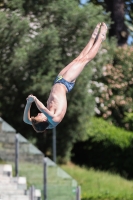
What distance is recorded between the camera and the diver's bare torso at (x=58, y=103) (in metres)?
9.22

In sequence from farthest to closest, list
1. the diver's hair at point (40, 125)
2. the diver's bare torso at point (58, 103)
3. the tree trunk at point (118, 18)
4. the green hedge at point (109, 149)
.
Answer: the tree trunk at point (118, 18), the green hedge at point (109, 149), the diver's hair at point (40, 125), the diver's bare torso at point (58, 103)

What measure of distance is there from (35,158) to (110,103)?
33.6ft

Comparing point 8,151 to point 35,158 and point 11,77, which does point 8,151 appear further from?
point 11,77

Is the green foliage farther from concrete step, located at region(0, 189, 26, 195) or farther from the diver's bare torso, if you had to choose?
the diver's bare torso

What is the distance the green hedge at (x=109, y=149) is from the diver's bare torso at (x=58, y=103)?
16049 mm

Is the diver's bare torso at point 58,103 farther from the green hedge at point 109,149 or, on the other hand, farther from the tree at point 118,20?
the tree at point 118,20

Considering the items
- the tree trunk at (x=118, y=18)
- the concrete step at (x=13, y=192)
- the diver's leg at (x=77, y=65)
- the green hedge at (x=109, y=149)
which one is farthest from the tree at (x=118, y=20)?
the diver's leg at (x=77, y=65)

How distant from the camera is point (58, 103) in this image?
30.5ft

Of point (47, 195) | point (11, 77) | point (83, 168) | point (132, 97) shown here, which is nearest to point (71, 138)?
point (83, 168)

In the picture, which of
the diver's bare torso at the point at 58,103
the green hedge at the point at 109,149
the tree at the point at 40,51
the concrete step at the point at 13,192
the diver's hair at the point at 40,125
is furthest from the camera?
the green hedge at the point at 109,149

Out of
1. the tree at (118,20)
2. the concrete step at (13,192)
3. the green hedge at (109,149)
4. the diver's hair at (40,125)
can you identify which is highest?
the diver's hair at (40,125)

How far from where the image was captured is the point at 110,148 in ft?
85.7

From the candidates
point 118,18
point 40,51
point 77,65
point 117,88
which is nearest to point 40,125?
point 77,65

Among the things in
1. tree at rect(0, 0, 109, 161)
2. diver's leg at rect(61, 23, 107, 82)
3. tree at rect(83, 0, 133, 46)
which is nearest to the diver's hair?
diver's leg at rect(61, 23, 107, 82)
